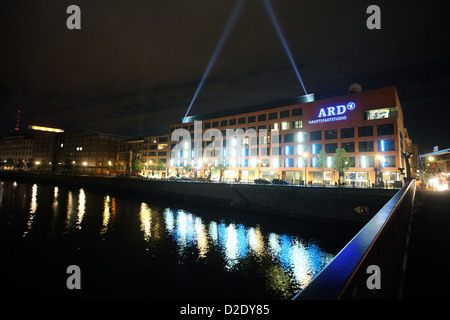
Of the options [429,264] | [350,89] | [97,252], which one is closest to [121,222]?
[97,252]

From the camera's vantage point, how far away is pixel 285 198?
38781 millimetres

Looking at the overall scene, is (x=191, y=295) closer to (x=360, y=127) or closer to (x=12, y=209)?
(x=12, y=209)

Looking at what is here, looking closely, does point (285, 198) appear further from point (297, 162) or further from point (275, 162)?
point (275, 162)

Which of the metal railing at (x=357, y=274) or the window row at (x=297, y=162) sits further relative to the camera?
the window row at (x=297, y=162)

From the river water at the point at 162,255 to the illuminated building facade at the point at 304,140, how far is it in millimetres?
24533

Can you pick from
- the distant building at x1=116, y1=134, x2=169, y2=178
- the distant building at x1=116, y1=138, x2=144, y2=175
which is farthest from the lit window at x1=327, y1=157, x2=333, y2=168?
the distant building at x1=116, y1=138, x2=144, y2=175

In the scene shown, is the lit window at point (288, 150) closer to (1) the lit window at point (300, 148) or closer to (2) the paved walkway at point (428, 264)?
(1) the lit window at point (300, 148)

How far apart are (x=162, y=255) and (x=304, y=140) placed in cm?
5466

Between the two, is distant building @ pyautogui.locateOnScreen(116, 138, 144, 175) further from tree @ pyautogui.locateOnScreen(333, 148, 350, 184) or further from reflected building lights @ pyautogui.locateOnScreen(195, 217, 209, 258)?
tree @ pyautogui.locateOnScreen(333, 148, 350, 184)

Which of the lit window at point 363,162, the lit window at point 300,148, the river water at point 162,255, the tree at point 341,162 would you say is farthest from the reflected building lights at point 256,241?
the lit window at point 300,148

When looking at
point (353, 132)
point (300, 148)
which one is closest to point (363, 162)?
point (353, 132)

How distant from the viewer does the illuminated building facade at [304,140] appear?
179 feet

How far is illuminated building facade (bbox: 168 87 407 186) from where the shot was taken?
5453cm
